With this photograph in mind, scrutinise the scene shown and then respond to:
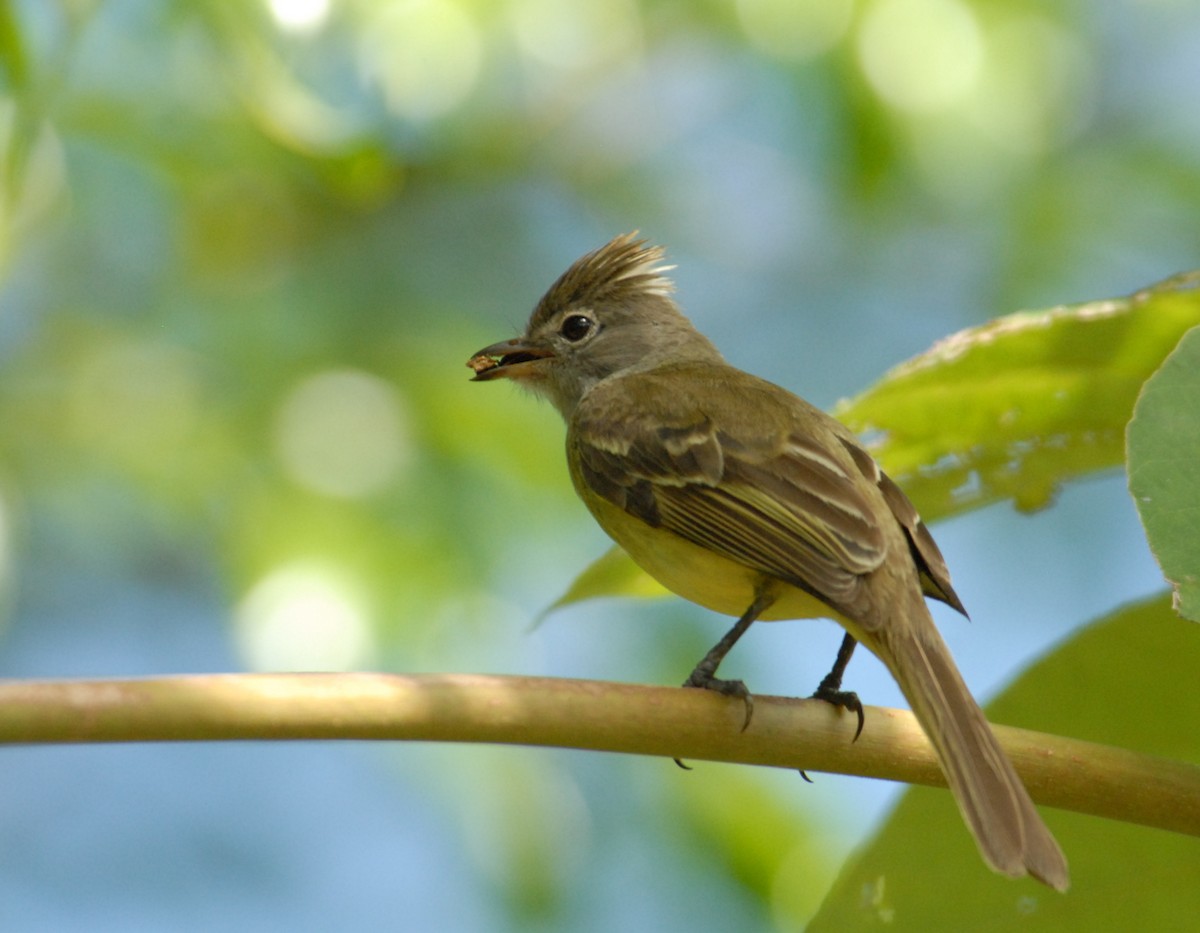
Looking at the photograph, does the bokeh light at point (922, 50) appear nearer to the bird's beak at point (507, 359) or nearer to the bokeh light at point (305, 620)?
the bird's beak at point (507, 359)

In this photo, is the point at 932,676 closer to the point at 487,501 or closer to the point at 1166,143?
the point at 487,501

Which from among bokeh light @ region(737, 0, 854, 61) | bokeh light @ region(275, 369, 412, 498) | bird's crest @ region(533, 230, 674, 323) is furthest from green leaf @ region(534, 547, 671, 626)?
bird's crest @ region(533, 230, 674, 323)

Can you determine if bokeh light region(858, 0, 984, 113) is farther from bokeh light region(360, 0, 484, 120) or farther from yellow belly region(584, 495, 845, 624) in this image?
yellow belly region(584, 495, 845, 624)

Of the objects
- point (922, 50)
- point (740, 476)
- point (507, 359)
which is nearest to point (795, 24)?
point (922, 50)

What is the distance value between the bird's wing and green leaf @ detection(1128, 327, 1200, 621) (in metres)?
0.88

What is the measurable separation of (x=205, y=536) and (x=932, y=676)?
231cm

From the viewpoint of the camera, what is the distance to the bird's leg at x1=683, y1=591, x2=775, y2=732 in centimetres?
226

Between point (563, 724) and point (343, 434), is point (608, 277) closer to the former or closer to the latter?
point (343, 434)

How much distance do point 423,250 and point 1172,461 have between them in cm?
390

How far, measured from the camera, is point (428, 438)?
4.05 meters

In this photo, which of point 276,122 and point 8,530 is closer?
point 276,122

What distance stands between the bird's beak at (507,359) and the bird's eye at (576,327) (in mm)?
117

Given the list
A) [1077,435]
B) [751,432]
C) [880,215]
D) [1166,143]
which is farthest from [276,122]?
[1166,143]

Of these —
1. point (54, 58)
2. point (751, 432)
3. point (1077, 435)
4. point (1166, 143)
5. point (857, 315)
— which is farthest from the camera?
point (857, 315)
